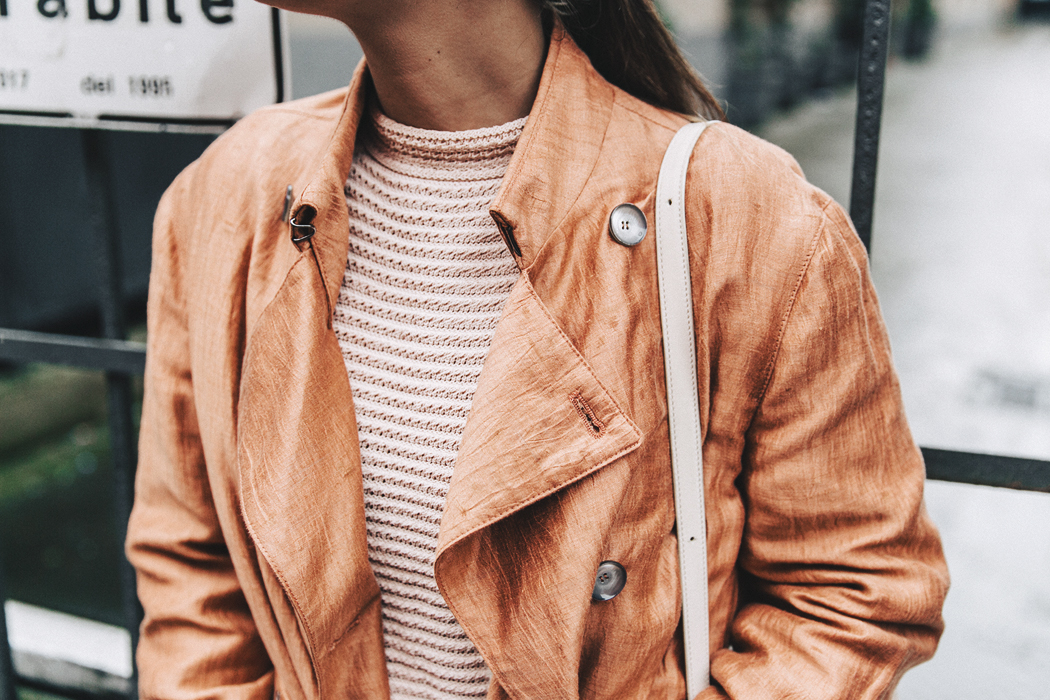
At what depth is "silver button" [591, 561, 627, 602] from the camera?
103 cm

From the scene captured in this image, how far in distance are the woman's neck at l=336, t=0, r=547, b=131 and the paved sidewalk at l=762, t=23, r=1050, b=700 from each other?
987mm

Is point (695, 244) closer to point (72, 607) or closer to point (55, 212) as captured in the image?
point (72, 607)

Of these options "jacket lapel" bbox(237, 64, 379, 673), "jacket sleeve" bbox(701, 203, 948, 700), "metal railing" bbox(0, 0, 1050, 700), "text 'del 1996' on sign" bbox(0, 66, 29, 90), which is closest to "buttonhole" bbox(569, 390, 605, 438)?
"jacket sleeve" bbox(701, 203, 948, 700)

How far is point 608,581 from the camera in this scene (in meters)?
1.04

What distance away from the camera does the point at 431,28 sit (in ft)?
3.41

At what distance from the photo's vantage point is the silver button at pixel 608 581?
103 cm

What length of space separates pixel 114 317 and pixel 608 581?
128 centimetres

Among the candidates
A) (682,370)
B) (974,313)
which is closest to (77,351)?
(682,370)

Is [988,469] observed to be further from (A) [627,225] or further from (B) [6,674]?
(B) [6,674]

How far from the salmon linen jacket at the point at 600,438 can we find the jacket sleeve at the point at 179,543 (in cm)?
10

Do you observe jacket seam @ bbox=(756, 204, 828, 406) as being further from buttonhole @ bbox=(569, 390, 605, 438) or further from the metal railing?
the metal railing

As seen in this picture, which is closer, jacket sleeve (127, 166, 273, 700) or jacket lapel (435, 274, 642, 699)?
jacket lapel (435, 274, 642, 699)

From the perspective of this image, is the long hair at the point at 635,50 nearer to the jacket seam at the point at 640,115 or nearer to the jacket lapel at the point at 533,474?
the jacket seam at the point at 640,115

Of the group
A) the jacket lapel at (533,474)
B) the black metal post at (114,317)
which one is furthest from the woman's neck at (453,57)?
the black metal post at (114,317)
